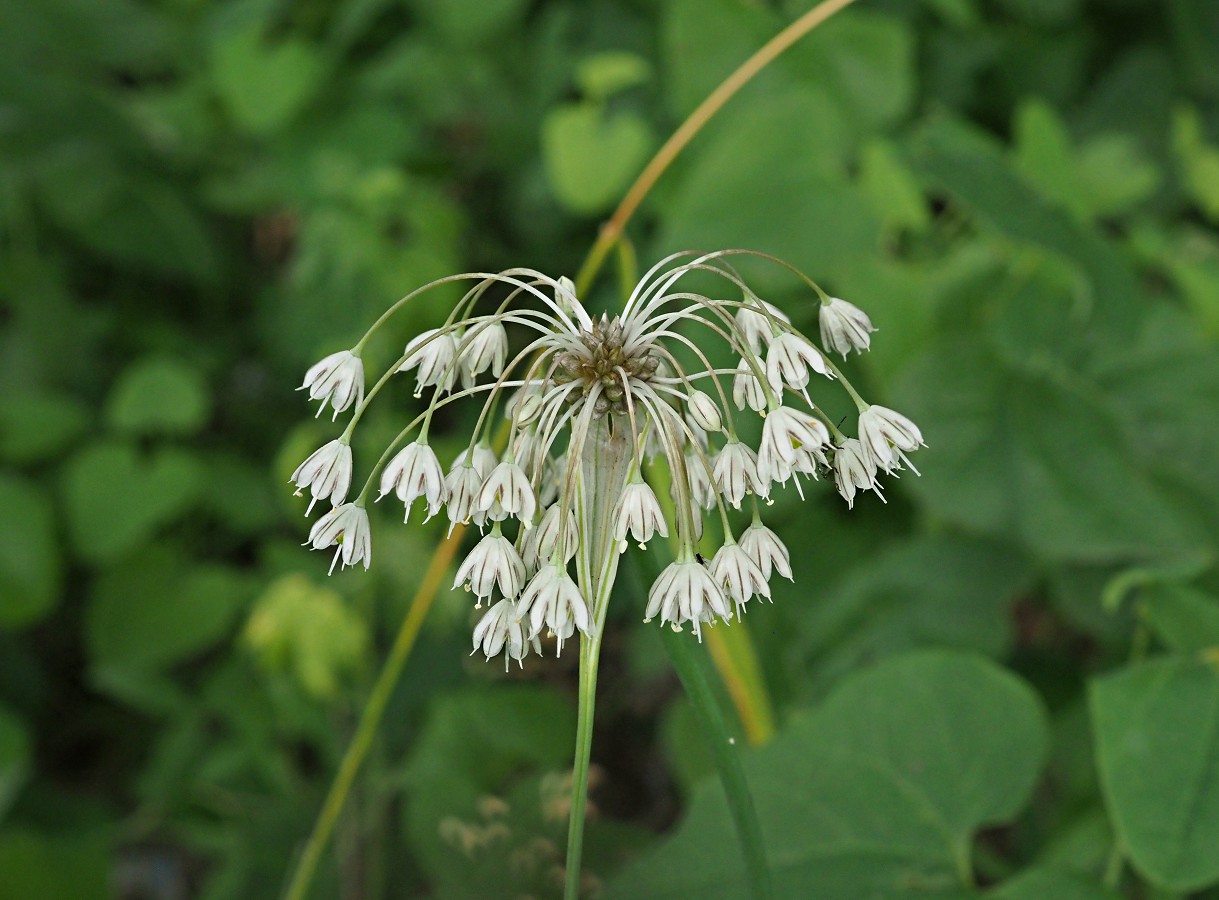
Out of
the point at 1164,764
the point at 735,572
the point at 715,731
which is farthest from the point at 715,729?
the point at 1164,764

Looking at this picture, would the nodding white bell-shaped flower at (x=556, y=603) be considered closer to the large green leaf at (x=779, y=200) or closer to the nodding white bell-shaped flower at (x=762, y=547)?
the nodding white bell-shaped flower at (x=762, y=547)

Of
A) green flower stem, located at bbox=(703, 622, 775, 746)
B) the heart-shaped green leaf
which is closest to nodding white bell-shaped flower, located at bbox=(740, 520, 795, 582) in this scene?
green flower stem, located at bbox=(703, 622, 775, 746)

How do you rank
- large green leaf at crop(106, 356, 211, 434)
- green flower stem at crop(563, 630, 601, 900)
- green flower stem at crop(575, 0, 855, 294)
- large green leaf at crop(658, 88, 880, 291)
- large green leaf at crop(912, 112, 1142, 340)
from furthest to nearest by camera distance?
large green leaf at crop(106, 356, 211, 434) → large green leaf at crop(658, 88, 880, 291) → large green leaf at crop(912, 112, 1142, 340) → green flower stem at crop(575, 0, 855, 294) → green flower stem at crop(563, 630, 601, 900)

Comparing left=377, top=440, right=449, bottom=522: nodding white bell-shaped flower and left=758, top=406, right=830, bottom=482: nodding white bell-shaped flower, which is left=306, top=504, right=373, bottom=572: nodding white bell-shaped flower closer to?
left=377, top=440, right=449, bottom=522: nodding white bell-shaped flower

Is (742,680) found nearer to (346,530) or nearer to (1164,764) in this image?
(1164,764)

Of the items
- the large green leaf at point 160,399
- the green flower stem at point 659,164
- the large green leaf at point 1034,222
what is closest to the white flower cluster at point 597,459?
the green flower stem at point 659,164

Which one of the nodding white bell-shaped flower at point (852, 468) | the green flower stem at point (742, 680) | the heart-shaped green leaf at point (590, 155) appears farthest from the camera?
the heart-shaped green leaf at point (590, 155)
